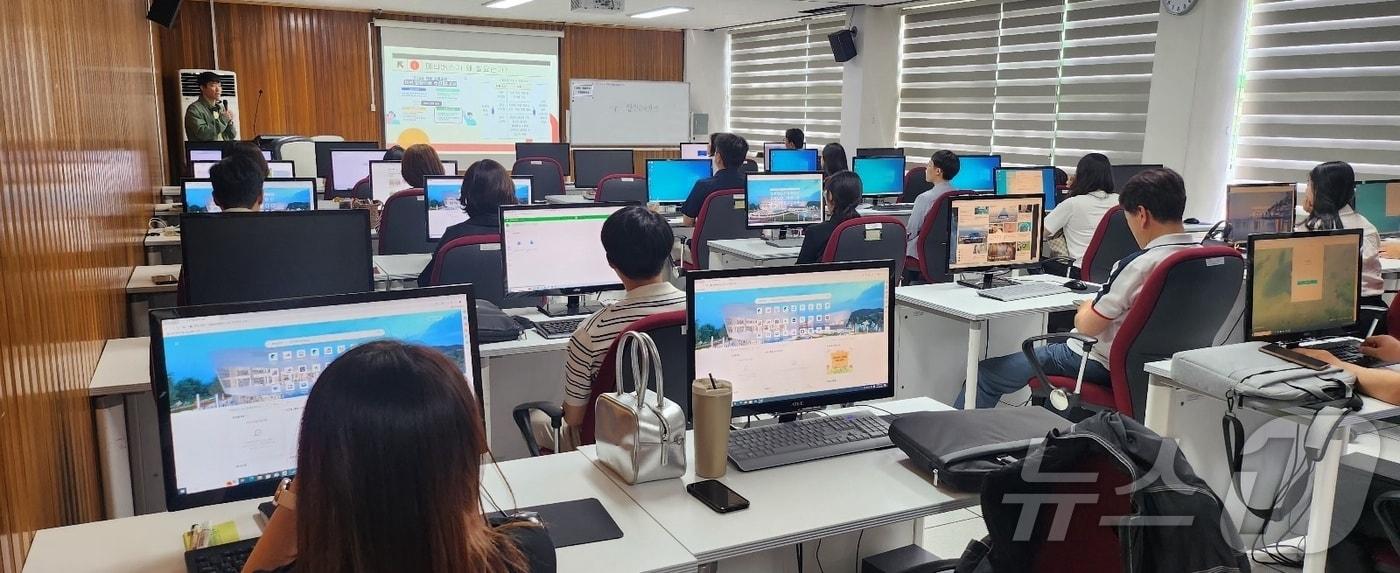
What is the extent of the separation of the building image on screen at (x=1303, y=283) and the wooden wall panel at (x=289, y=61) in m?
10.5

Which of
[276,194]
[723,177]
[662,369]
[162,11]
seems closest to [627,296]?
[662,369]

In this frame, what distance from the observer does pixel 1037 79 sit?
8.38 metres

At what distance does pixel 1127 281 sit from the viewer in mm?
3229

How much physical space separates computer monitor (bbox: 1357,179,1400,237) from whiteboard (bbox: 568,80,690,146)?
30.1 feet

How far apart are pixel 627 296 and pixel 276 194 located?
10.8 feet

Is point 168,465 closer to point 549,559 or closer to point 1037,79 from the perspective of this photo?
point 549,559

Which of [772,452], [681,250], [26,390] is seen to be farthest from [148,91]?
[772,452]

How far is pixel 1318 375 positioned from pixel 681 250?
472 cm

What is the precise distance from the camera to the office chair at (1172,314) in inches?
118

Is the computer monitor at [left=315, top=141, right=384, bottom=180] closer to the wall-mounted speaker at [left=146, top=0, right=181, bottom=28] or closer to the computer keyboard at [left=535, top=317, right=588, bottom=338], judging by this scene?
the wall-mounted speaker at [left=146, top=0, right=181, bottom=28]

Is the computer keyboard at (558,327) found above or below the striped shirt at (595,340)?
below

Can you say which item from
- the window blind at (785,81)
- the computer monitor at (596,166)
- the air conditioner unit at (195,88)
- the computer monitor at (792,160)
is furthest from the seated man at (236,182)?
the window blind at (785,81)

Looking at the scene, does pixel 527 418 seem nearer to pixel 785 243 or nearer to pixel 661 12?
pixel 785 243

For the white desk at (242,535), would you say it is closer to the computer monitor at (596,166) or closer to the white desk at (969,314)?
the white desk at (969,314)
